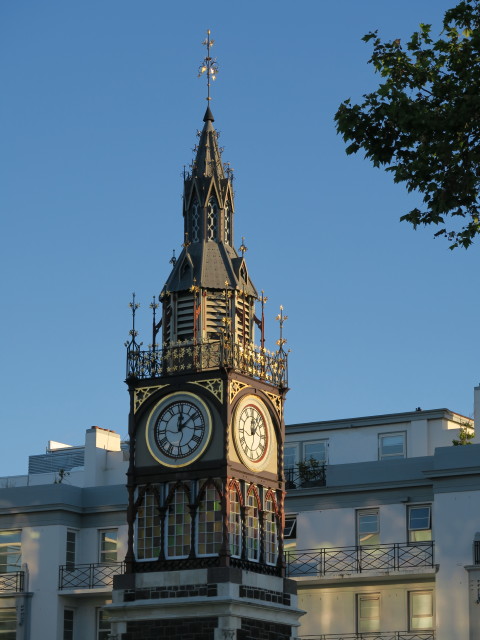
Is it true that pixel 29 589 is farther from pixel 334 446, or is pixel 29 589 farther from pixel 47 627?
pixel 334 446

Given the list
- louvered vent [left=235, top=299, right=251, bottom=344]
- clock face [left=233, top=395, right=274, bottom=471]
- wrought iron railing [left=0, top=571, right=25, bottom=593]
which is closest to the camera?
clock face [left=233, top=395, right=274, bottom=471]

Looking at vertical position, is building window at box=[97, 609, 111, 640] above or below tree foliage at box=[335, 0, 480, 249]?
below

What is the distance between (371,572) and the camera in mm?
66125

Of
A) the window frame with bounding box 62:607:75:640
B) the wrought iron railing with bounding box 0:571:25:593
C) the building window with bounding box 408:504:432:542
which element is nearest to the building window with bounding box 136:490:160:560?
the building window with bounding box 408:504:432:542

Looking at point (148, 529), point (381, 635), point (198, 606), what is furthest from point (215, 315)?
point (381, 635)

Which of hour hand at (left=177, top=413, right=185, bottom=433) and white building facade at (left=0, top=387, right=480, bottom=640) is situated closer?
hour hand at (left=177, top=413, right=185, bottom=433)

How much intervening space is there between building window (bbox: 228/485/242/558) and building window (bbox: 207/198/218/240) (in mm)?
11193

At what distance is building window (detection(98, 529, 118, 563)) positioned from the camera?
72.5 metres

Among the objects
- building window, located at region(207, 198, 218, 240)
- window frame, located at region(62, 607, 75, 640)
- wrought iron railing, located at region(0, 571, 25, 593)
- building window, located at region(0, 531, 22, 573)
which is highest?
building window, located at region(207, 198, 218, 240)

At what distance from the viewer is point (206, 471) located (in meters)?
59.7

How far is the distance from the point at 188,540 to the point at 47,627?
558 inches

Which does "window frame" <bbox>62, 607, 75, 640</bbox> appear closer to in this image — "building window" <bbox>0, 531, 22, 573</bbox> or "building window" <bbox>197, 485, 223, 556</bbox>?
"building window" <bbox>0, 531, 22, 573</bbox>

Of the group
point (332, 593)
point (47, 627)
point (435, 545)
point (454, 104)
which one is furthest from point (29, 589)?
point (454, 104)

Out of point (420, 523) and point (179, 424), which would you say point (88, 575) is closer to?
point (179, 424)
